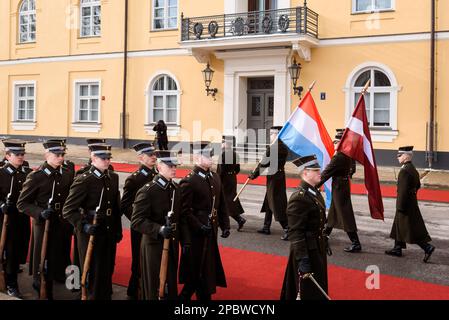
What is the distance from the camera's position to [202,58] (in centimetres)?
Answer: 2303

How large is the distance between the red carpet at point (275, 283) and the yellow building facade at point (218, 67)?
42.3 ft

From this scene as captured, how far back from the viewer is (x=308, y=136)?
931 cm

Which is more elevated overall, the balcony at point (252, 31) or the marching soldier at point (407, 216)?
the balcony at point (252, 31)

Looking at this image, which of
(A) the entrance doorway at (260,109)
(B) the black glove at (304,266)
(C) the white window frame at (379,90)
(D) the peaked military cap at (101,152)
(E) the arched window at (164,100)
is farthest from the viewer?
(E) the arched window at (164,100)

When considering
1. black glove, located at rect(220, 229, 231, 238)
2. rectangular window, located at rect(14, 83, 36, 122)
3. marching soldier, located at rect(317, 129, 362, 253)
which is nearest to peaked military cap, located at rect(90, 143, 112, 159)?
black glove, located at rect(220, 229, 231, 238)

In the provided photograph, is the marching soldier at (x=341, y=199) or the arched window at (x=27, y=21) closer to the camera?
the marching soldier at (x=341, y=199)

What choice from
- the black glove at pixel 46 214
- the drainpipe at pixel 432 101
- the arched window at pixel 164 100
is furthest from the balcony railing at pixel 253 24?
the black glove at pixel 46 214

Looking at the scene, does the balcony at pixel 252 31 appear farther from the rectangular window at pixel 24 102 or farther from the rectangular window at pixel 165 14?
the rectangular window at pixel 24 102

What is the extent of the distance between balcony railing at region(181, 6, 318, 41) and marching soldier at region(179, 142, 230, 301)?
48.5ft

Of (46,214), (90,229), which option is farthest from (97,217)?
(46,214)

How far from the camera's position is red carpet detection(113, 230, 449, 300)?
6.54 meters

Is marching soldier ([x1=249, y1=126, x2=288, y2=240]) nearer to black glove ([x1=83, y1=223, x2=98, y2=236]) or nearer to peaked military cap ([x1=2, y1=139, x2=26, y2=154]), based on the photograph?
peaked military cap ([x1=2, y1=139, x2=26, y2=154])

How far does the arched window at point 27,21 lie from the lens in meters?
28.5
